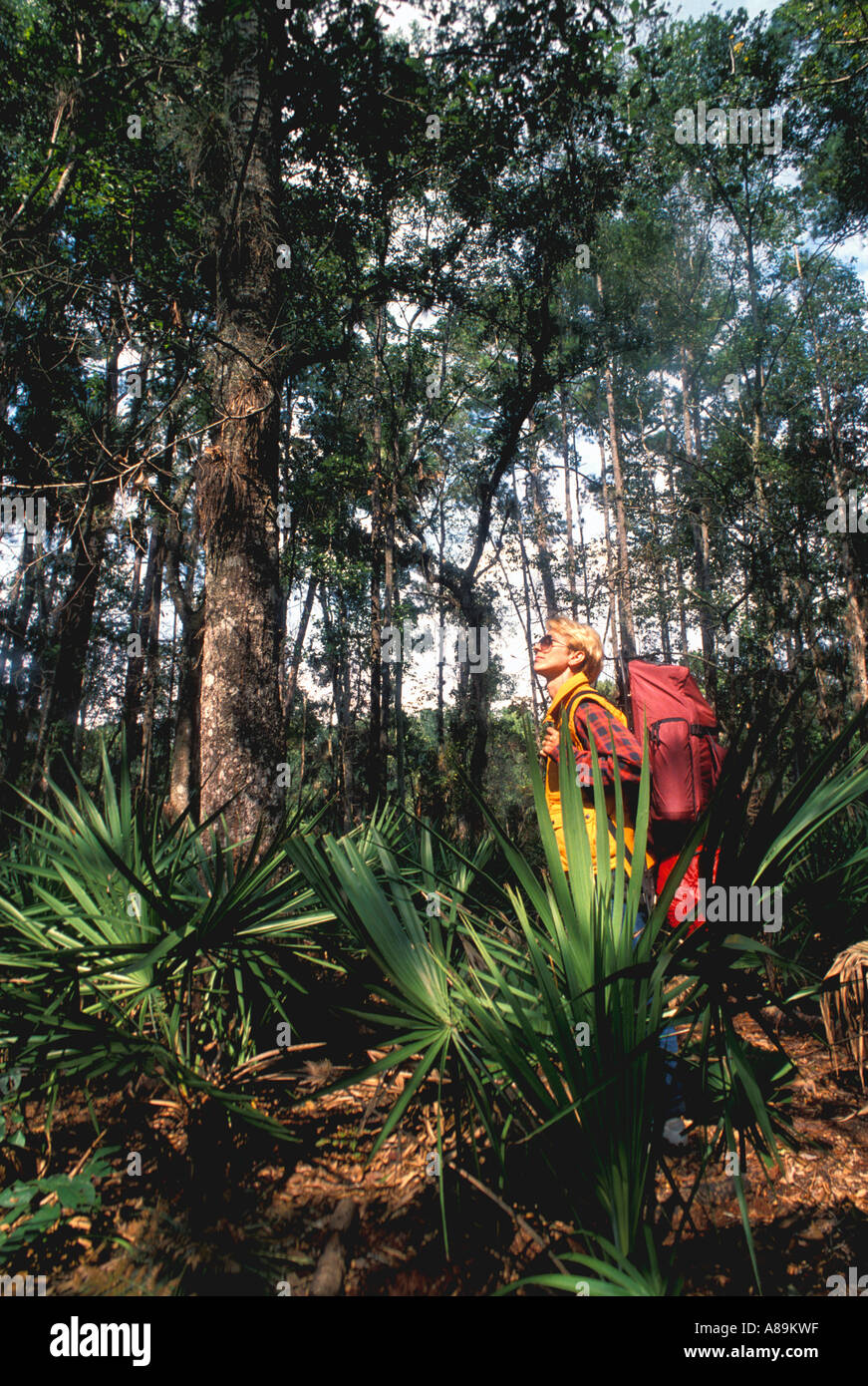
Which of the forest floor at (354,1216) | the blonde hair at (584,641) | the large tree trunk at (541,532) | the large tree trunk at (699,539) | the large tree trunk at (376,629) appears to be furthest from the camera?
the large tree trunk at (541,532)

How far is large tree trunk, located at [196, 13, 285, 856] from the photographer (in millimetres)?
3605

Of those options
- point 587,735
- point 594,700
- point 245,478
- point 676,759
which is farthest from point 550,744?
point 245,478

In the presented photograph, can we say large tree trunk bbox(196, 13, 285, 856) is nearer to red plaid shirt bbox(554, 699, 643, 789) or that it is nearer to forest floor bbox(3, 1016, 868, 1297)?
forest floor bbox(3, 1016, 868, 1297)

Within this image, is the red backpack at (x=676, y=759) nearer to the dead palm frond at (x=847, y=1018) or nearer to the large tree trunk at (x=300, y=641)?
the dead palm frond at (x=847, y=1018)

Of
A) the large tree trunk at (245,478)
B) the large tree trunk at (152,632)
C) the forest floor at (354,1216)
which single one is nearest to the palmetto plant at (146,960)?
the forest floor at (354,1216)

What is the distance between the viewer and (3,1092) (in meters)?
2.02

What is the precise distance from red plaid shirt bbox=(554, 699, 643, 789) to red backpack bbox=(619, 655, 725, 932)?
0.08 m

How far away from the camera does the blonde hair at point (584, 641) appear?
275 centimetres

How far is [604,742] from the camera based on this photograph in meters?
2.19

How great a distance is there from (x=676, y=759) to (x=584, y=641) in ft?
2.43

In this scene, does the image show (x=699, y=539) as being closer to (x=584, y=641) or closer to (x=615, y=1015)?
(x=584, y=641)

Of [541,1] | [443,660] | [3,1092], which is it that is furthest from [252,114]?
[443,660]

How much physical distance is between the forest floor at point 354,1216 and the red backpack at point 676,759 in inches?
36.2

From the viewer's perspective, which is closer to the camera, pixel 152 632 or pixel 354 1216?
pixel 354 1216
